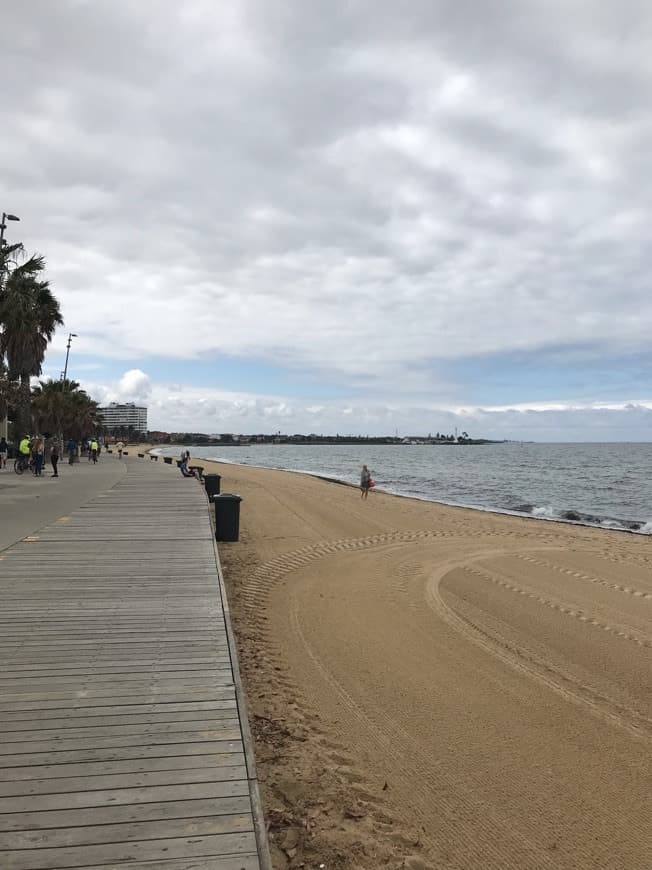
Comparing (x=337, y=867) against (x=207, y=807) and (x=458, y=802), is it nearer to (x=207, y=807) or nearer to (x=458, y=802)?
(x=207, y=807)

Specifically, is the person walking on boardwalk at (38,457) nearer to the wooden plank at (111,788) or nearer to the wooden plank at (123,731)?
the wooden plank at (123,731)

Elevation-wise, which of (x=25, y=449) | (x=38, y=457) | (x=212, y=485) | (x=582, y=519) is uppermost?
(x=25, y=449)

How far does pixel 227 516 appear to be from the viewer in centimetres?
1220

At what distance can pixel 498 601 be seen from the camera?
8.69 metres

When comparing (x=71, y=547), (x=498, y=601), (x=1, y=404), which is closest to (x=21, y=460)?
(x=1, y=404)

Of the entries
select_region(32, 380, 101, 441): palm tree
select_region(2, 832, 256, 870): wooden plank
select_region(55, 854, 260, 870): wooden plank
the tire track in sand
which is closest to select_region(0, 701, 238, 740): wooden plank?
select_region(2, 832, 256, 870): wooden plank

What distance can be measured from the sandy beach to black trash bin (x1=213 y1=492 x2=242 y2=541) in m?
1.29

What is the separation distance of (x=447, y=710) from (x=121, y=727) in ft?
8.84

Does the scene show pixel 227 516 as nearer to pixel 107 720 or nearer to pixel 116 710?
pixel 116 710

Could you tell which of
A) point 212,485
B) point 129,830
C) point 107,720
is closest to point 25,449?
point 212,485

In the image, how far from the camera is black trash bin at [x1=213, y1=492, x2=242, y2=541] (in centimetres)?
1205

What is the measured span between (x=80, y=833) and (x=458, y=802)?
2.24 m

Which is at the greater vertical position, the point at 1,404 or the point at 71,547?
the point at 1,404

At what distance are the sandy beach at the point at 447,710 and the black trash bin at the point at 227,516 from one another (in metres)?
1.29
